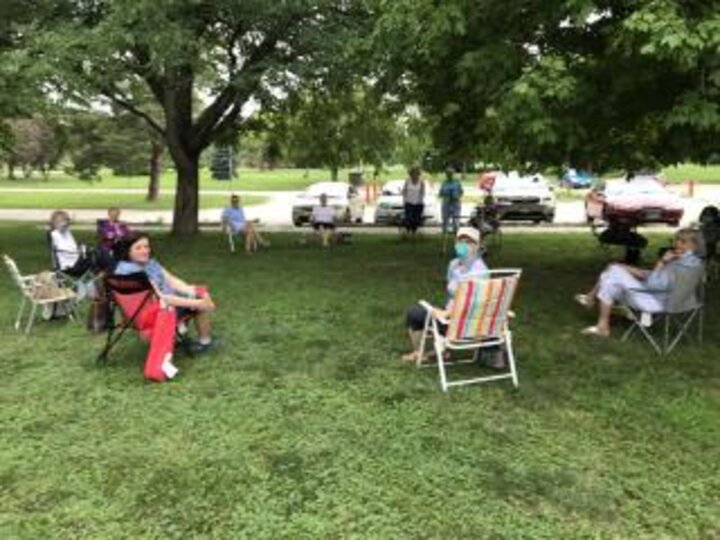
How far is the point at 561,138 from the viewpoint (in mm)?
9430

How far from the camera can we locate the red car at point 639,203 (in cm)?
2311

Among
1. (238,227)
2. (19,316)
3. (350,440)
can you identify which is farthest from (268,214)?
(350,440)

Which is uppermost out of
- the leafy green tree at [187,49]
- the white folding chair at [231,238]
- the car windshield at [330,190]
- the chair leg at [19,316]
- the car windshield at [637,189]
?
the leafy green tree at [187,49]

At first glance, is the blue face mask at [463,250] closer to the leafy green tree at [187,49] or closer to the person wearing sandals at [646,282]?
the person wearing sandals at [646,282]

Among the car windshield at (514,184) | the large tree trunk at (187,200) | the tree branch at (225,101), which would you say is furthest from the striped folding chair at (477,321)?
the car windshield at (514,184)

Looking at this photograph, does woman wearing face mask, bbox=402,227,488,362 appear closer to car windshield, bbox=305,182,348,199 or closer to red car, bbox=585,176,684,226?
red car, bbox=585,176,684,226

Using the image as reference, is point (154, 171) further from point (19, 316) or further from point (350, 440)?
point (350, 440)

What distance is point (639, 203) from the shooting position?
77.0 feet

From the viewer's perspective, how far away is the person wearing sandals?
28.6 feet

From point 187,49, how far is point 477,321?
866 cm

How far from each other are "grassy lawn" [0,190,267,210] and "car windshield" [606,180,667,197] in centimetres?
1529

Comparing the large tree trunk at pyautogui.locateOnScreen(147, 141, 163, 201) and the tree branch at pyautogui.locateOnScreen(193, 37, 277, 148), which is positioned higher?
the tree branch at pyautogui.locateOnScreen(193, 37, 277, 148)

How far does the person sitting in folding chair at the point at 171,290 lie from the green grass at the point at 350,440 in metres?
0.30

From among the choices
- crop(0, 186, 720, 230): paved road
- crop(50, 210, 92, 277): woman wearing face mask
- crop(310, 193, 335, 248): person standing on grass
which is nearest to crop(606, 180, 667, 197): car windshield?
crop(0, 186, 720, 230): paved road
